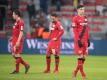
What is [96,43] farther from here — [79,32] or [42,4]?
[79,32]

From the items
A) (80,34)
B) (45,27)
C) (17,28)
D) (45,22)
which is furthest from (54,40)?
(45,22)

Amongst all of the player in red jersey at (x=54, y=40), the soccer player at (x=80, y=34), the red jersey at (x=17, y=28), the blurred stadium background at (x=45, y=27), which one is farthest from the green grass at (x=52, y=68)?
the red jersey at (x=17, y=28)

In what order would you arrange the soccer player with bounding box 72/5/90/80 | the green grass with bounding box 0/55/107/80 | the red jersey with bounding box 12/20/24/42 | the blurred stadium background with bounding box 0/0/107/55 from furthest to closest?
the blurred stadium background with bounding box 0/0/107/55 → the red jersey with bounding box 12/20/24/42 → the green grass with bounding box 0/55/107/80 → the soccer player with bounding box 72/5/90/80

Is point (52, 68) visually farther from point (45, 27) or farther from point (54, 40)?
point (45, 27)

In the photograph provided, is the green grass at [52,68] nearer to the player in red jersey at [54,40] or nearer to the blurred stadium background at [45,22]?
the player in red jersey at [54,40]

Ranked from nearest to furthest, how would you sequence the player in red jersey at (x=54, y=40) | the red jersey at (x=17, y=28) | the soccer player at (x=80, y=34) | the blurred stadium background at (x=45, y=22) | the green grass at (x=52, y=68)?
the soccer player at (x=80, y=34) < the green grass at (x=52, y=68) < the red jersey at (x=17, y=28) < the player in red jersey at (x=54, y=40) < the blurred stadium background at (x=45, y=22)

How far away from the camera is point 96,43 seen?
30.1 metres

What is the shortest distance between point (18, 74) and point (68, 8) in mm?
17011

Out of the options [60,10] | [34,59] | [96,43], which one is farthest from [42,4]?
[34,59]

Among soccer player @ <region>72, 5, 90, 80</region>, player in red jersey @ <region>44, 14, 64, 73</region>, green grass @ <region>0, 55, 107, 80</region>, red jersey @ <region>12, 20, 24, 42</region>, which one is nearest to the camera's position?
soccer player @ <region>72, 5, 90, 80</region>

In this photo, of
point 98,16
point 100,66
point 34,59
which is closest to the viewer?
point 100,66

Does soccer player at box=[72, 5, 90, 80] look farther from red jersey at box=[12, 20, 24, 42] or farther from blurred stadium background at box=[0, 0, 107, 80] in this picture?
blurred stadium background at box=[0, 0, 107, 80]

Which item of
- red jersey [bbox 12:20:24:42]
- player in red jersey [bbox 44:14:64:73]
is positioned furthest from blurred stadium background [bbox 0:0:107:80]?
red jersey [bbox 12:20:24:42]

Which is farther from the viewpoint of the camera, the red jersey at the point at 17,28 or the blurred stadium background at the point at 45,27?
the blurred stadium background at the point at 45,27
